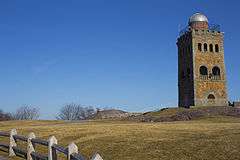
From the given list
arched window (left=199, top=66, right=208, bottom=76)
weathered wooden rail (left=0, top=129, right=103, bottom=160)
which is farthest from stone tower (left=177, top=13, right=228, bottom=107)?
weathered wooden rail (left=0, top=129, right=103, bottom=160)

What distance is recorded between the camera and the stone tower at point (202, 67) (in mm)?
64562

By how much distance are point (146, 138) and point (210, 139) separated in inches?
161

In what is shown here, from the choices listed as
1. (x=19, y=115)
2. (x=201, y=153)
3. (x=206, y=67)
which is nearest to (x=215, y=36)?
(x=206, y=67)

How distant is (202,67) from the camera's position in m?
66.7

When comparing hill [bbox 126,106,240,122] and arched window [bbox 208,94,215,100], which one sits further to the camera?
arched window [bbox 208,94,215,100]

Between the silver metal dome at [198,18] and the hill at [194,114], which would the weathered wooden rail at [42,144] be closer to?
the hill at [194,114]

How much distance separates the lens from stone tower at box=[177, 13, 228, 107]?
6456 centimetres

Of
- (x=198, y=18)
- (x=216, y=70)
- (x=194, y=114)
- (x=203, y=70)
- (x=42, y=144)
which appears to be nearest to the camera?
(x=42, y=144)

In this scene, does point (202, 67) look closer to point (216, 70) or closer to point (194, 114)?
point (216, 70)

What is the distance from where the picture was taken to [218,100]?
6581cm

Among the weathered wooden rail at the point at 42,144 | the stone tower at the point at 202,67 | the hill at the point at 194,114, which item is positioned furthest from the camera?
the stone tower at the point at 202,67

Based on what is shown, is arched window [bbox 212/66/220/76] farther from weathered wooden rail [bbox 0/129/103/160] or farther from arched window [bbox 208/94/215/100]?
weathered wooden rail [bbox 0/129/103/160]

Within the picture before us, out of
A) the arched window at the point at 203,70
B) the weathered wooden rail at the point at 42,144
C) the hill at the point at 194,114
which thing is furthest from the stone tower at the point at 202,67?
the weathered wooden rail at the point at 42,144

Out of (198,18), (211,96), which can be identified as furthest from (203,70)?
(198,18)
